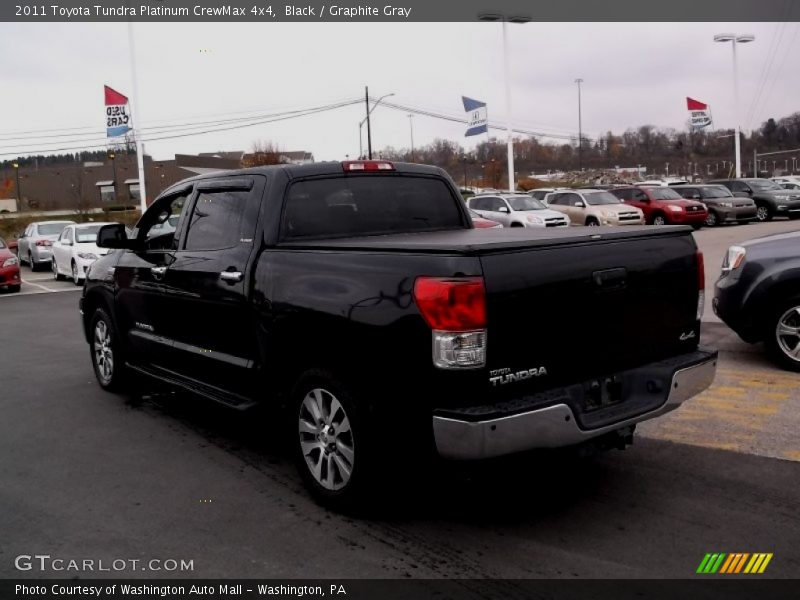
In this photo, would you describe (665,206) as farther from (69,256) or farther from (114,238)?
(114,238)

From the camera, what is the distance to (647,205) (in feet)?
94.3

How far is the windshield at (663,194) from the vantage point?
95.4 feet

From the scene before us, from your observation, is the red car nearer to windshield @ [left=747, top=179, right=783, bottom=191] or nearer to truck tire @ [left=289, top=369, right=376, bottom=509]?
windshield @ [left=747, top=179, right=783, bottom=191]

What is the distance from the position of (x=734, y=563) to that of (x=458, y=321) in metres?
1.77

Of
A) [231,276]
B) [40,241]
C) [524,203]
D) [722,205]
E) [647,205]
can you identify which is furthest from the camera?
[722,205]

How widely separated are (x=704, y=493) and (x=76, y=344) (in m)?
8.90

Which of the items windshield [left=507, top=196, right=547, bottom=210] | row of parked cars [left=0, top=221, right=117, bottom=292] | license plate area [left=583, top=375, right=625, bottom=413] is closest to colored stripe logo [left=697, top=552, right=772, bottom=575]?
license plate area [left=583, top=375, right=625, bottom=413]

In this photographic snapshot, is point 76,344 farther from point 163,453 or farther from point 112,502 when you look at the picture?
point 112,502

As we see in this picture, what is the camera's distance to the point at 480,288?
3568 millimetres

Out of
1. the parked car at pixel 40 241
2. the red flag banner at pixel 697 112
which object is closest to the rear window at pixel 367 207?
the parked car at pixel 40 241

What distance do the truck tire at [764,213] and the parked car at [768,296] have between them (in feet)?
88.7

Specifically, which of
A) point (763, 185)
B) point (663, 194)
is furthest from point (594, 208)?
point (763, 185)

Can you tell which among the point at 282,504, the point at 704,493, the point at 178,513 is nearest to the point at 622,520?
the point at 704,493

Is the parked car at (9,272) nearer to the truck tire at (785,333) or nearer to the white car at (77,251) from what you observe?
the white car at (77,251)
